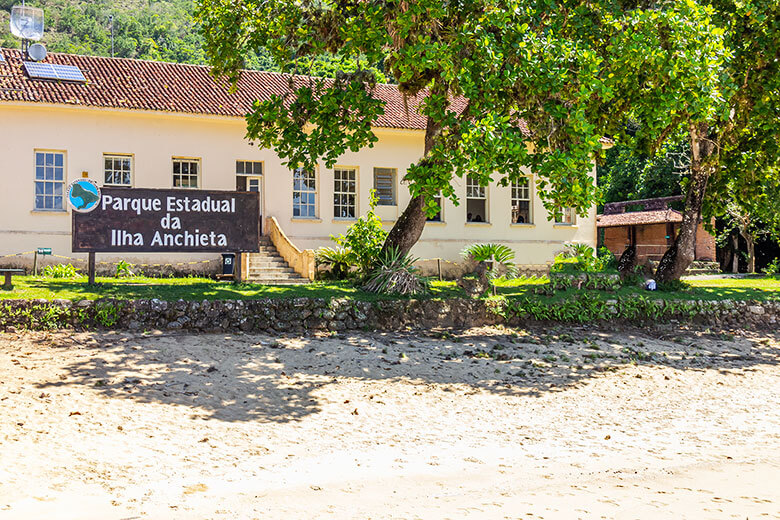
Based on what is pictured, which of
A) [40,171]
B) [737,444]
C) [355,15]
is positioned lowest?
[737,444]

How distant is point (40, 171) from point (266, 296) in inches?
362

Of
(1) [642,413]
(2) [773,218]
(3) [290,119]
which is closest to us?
(1) [642,413]

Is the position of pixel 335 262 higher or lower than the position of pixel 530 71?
lower

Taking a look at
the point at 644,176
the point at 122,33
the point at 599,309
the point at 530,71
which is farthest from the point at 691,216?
the point at 122,33

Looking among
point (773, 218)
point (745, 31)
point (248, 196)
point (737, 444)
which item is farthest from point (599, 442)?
point (773, 218)

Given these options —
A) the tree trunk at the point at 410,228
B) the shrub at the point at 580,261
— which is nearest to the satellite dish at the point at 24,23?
the tree trunk at the point at 410,228

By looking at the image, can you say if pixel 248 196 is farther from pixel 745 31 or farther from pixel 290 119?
pixel 745 31

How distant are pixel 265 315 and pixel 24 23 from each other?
42.7 feet

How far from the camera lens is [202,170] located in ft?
62.2

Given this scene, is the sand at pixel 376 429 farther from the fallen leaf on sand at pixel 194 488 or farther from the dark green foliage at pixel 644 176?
the dark green foliage at pixel 644 176

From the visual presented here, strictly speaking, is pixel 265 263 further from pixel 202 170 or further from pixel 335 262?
Result: pixel 202 170

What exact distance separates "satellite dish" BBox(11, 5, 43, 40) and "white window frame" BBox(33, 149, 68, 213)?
3.74 metres

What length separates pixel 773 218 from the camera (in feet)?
83.1

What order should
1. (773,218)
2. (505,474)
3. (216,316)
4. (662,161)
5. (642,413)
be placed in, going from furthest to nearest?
(662,161), (773,218), (216,316), (642,413), (505,474)
